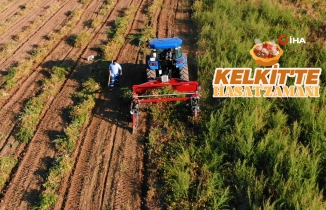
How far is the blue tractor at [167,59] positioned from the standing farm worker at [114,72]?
1.32 meters

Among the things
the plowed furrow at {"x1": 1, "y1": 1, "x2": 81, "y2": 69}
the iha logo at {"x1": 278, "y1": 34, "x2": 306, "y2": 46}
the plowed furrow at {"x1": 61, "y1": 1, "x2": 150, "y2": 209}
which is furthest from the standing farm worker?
the iha logo at {"x1": 278, "y1": 34, "x2": 306, "y2": 46}

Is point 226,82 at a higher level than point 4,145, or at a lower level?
higher

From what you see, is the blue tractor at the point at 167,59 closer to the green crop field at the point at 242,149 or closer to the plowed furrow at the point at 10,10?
the green crop field at the point at 242,149

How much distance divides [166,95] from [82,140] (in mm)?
2972

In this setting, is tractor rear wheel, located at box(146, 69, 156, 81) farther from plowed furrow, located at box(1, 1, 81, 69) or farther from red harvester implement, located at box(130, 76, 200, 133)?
plowed furrow, located at box(1, 1, 81, 69)

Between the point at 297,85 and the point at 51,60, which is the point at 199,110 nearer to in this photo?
the point at 297,85

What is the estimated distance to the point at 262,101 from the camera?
9680mm

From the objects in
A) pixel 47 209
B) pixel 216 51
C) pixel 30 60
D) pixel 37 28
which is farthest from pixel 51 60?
pixel 47 209

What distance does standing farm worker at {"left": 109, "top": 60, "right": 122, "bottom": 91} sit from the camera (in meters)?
11.6

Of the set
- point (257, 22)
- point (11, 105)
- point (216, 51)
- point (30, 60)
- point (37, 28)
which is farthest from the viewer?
point (37, 28)

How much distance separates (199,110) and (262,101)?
6.29 ft

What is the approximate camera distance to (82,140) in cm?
980

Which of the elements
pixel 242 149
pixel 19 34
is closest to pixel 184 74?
pixel 242 149

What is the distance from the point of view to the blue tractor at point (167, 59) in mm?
10570
